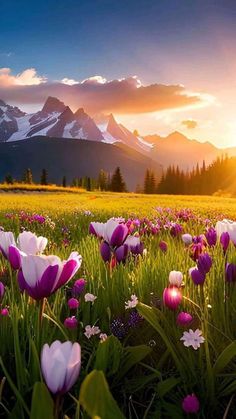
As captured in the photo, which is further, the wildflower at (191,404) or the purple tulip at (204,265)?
the purple tulip at (204,265)

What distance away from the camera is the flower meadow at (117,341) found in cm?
147

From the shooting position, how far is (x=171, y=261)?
148 inches

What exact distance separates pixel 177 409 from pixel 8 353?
0.96 meters

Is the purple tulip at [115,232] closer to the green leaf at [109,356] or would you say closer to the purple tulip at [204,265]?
the purple tulip at [204,265]

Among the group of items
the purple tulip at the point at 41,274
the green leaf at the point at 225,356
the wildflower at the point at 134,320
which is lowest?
the wildflower at the point at 134,320

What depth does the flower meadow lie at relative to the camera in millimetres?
1470

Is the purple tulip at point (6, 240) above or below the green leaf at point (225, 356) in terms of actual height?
above

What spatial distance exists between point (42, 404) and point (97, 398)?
0.17 meters

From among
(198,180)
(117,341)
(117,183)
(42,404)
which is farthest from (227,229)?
(198,180)

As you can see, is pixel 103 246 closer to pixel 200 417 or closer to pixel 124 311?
pixel 124 311

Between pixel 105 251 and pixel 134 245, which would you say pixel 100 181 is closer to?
pixel 134 245

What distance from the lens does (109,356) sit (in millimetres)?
2330

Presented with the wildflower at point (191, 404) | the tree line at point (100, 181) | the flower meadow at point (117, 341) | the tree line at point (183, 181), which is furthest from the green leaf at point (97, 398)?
the tree line at point (183, 181)

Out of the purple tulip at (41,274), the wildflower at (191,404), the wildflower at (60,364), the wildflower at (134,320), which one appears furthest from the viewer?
the wildflower at (134,320)
